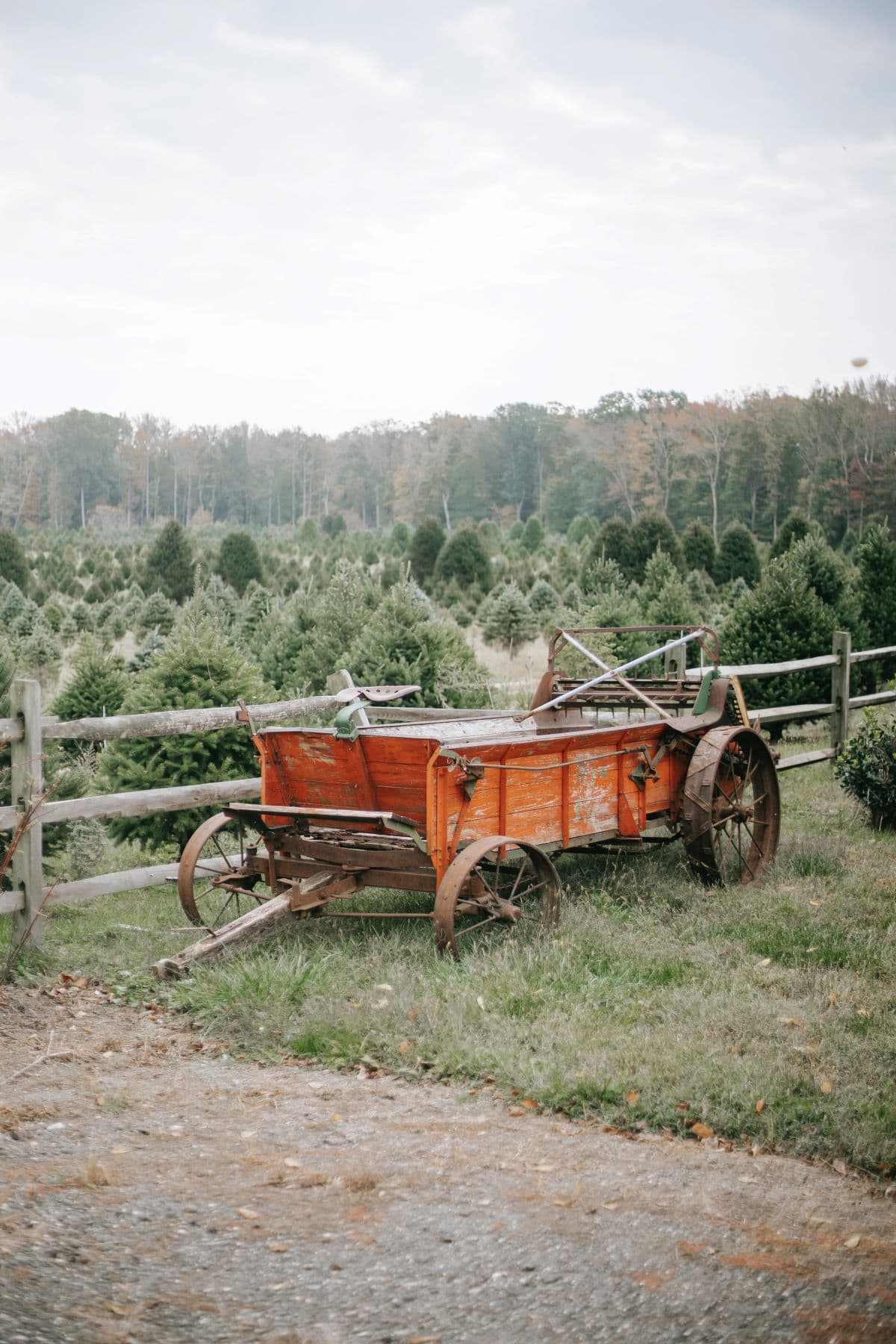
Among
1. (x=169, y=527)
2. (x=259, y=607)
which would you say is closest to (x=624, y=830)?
(x=259, y=607)

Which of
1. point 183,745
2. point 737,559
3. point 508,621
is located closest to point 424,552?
point 737,559

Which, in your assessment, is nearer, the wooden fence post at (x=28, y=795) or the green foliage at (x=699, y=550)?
the wooden fence post at (x=28, y=795)

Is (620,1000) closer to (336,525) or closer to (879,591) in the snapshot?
(879,591)

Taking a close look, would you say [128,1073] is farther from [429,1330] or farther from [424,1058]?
[429,1330]

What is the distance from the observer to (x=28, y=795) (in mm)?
5836

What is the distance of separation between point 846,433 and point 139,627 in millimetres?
35405

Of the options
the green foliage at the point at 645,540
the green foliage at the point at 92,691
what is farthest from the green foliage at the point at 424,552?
the green foliage at the point at 92,691

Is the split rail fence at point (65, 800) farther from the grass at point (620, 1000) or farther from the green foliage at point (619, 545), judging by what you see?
the green foliage at point (619, 545)

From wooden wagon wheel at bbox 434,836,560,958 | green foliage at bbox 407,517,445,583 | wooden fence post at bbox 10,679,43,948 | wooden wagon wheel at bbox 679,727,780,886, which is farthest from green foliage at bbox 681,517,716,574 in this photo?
wooden fence post at bbox 10,679,43,948

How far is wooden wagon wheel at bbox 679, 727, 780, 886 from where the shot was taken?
6520mm

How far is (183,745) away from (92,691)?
5521mm

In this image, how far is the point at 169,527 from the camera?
28312mm

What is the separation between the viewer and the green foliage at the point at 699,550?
31.5 meters

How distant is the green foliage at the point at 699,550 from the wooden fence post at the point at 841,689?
1986cm
